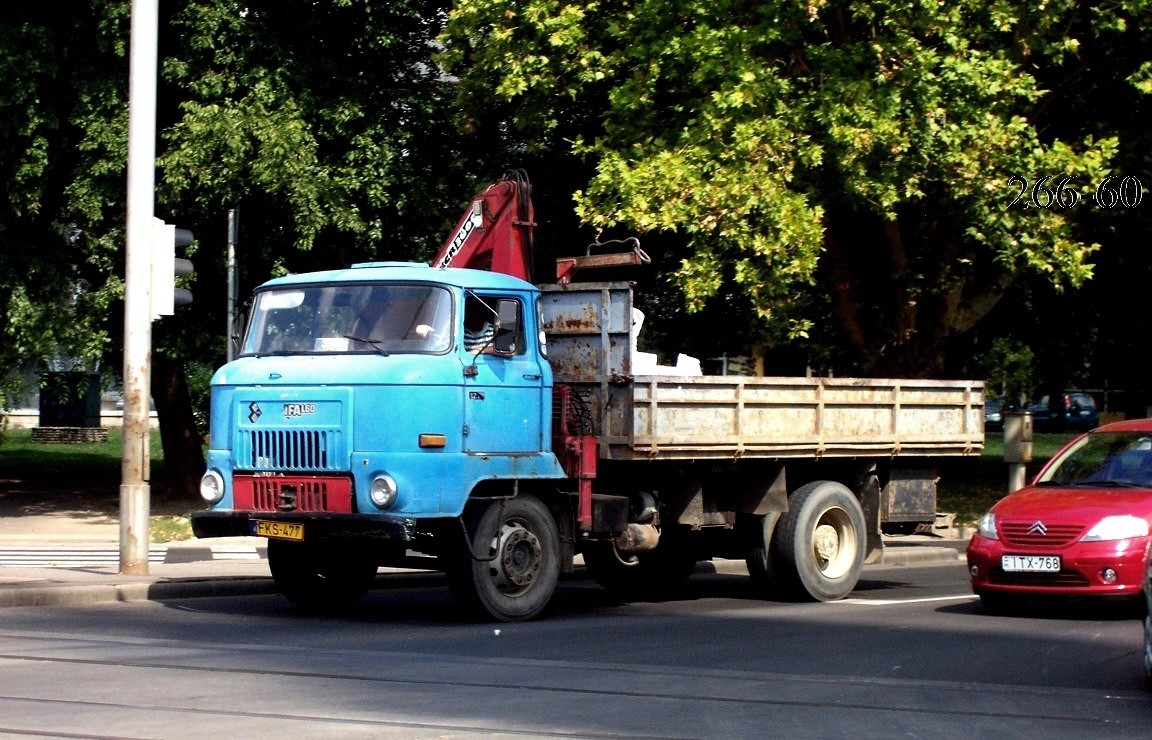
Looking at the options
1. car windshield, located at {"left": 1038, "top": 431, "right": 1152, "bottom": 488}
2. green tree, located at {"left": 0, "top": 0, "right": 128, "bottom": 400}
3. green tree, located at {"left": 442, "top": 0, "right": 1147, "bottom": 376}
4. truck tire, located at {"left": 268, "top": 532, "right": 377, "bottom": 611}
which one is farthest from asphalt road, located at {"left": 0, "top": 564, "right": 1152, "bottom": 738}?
green tree, located at {"left": 0, "top": 0, "right": 128, "bottom": 400}

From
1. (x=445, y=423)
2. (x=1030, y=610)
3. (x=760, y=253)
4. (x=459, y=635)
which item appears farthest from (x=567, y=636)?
(x=760, y=253)

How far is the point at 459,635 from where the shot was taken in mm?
11250

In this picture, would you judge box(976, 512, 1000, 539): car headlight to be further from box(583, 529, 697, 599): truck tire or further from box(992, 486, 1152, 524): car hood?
box(583, 529, 697, 599): truck tire

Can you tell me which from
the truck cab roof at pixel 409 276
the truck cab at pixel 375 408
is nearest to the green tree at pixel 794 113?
the truck cab roof at pixel 409 276

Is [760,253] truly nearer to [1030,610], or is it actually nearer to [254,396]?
[1030,610]

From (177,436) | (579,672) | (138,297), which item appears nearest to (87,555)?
(138,297)

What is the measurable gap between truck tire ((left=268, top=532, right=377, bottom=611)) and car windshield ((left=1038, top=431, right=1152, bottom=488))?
18.9 feet

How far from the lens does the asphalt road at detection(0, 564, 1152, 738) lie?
24.8 ft

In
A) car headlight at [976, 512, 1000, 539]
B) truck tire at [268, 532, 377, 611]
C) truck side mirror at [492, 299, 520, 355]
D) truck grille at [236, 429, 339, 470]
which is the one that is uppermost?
truck side mirror at [492, 299, 520, 355]

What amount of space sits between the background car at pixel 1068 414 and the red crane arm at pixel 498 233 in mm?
62436

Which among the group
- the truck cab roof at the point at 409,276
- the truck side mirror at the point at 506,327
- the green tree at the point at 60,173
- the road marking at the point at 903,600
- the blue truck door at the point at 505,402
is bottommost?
the road marking at the point at 903,600

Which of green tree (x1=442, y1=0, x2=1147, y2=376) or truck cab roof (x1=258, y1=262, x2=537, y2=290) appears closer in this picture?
truck cab roof (x1=258, y1=262, x2=537, y2=290)

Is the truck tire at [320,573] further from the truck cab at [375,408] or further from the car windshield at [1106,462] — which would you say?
the car windshield at [1106,462]

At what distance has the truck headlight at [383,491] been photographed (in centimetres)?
1141
